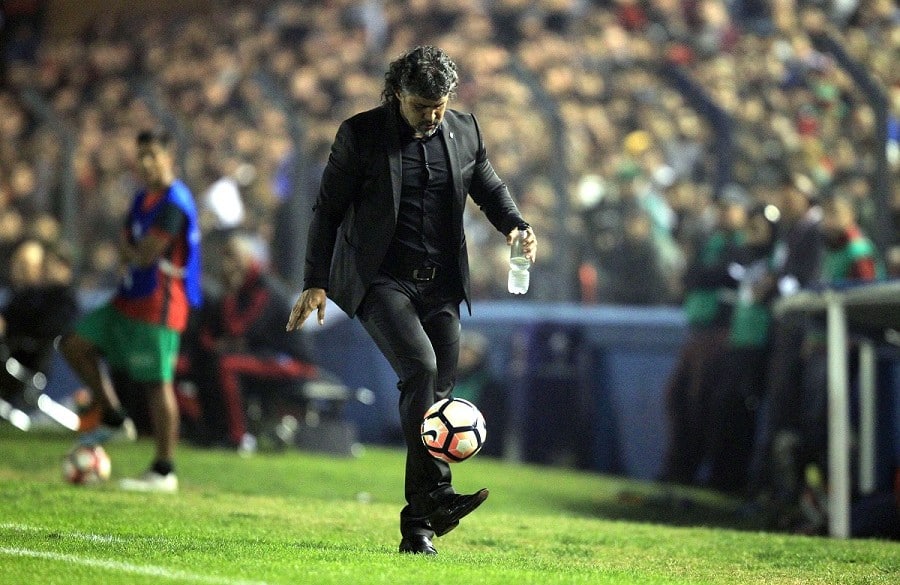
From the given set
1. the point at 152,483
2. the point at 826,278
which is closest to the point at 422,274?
the point at 152,483

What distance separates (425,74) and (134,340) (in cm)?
428

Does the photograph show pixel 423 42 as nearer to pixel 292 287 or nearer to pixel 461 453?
pixel 292 287

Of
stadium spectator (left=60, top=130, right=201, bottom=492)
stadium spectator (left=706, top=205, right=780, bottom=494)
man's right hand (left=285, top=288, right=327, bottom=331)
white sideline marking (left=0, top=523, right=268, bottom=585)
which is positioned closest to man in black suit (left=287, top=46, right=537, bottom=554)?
man's right hand (left=285, top=288, right=327, bottom=331)

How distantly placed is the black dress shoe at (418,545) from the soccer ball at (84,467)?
408cm

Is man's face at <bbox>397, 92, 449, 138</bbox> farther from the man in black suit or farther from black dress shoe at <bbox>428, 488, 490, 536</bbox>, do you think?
black dress shoe at <bbox>428, 488, 490, 536</bbox>

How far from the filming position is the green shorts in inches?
407

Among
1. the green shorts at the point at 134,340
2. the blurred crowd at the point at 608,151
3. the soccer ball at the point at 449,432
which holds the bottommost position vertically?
the soccer ball at the point at 449,432

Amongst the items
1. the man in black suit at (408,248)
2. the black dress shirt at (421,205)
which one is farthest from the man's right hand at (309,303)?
the black dress shirt at (421,205)

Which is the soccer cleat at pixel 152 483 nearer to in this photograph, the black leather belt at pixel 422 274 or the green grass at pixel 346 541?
the green grass at pixel 346 541

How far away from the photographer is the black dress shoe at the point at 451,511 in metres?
6.96

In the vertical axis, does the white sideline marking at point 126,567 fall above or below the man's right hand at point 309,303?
below

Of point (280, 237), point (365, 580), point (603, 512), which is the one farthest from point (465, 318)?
point (365, 580)

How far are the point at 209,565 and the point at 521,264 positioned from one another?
1.96m

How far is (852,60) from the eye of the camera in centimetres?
1238
